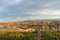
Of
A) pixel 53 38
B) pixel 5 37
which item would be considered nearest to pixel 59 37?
pixel 53 38

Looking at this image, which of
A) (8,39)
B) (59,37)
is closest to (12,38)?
(8,39)

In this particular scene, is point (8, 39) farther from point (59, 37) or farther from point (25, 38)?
point (59, 37)

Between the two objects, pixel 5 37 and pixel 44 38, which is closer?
pixel 44 38

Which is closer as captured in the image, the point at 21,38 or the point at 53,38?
the point at 53,38

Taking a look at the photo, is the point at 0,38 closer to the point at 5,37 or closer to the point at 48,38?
the point at 5,37

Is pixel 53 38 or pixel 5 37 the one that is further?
pixel 5 37

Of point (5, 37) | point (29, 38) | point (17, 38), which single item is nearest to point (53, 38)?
point (29, 38)

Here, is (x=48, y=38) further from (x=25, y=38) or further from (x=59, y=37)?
(x=25, y=38)
